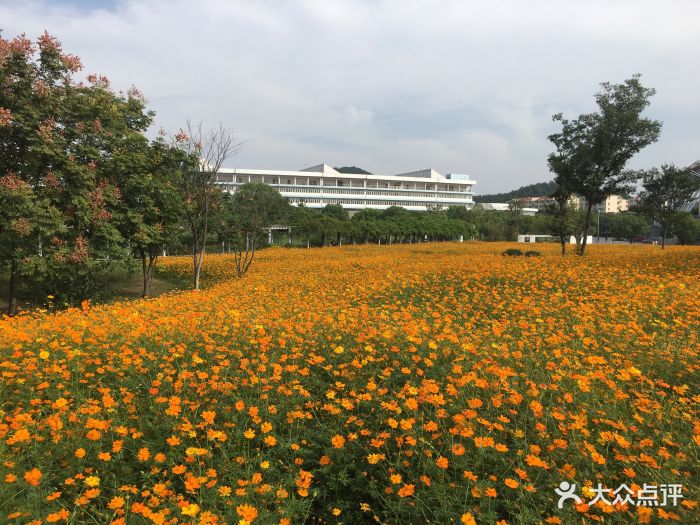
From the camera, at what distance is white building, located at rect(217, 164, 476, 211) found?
8688 cm

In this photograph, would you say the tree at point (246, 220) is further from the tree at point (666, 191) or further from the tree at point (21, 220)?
the tree at point (666, 191)

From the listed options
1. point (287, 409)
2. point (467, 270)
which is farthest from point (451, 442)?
point (467, 270)

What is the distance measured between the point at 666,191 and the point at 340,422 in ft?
103

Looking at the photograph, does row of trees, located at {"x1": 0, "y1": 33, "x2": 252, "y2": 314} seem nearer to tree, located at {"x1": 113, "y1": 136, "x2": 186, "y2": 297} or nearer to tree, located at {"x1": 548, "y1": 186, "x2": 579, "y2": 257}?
tree, located at {"x1": 113, "y1": 136, "x2": 186, "y2": 297}

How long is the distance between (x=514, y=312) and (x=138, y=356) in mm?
5519

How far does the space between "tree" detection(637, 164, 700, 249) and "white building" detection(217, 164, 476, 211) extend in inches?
2467

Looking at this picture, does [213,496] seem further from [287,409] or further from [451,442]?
[451,442]

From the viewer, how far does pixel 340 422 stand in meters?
3.29

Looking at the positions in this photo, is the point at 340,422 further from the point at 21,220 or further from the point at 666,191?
the point at 666,191

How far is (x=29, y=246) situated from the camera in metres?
10.4

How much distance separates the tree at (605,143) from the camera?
690 inches

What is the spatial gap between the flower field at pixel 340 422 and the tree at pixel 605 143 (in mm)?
15309

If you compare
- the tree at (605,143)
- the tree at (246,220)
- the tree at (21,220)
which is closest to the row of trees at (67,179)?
the tree at (21,220)

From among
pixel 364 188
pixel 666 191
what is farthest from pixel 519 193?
pixel 666 191
